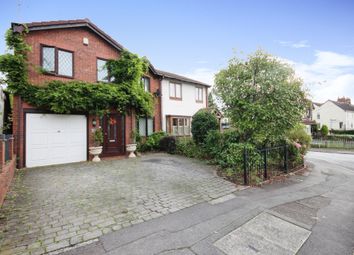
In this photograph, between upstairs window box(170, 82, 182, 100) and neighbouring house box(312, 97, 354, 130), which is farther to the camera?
neighbouring house box(312, 97, 354, 130)

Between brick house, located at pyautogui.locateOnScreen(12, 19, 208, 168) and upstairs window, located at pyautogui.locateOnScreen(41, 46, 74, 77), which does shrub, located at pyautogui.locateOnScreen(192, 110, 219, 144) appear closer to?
brick house, located at pyautogui.locateOnScreen(12, 19, 208, 168)

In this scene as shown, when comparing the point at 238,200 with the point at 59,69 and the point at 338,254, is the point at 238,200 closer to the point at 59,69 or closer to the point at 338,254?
the point at 338,254

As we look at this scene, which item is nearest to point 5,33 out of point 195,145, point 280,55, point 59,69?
point 59,69

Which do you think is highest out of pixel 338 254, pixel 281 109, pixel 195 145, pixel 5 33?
pixel 5 33

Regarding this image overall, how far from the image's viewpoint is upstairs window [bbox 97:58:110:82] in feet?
37.1

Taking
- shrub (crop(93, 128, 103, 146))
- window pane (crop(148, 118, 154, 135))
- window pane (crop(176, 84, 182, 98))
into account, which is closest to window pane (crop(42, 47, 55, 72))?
shrub (crop(93, 128, 103, 146))

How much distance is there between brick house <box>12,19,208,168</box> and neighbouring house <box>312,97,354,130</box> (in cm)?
4713

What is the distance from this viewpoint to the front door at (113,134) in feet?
36.6

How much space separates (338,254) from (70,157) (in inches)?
430

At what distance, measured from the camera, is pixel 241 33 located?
1268 cm

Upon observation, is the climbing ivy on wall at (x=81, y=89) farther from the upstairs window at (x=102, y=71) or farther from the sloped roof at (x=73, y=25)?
the sloped roof at (x=73, y=25)

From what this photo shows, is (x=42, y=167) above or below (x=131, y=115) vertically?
below

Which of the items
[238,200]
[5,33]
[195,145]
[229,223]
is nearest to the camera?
[229,223]

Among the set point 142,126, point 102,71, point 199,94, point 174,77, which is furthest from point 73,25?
point 199,94
